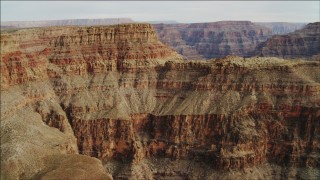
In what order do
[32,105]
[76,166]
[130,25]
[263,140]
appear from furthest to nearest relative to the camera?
1. [130,25]
2. [32,105]
3. [263,140]
4. [76,166]

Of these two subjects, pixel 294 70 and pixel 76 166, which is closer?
pixel 76 166

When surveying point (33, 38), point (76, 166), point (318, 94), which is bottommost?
point (76, 166)

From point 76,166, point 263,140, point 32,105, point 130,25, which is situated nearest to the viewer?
point 76,166

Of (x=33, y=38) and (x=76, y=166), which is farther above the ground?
(x=33, y=38)

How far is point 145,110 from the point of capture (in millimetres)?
107812

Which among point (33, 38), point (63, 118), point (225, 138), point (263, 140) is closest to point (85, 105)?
point (63, 118)

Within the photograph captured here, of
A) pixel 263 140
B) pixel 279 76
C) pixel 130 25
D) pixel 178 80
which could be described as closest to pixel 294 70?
pixel 279 76

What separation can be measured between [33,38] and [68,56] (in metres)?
10.2

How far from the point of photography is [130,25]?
119 meters

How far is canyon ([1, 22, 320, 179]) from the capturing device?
9281 centimetres

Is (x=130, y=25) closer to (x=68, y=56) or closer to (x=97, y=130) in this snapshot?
(x=68, y=56)

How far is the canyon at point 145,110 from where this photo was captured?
305ft

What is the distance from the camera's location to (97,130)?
339 ft

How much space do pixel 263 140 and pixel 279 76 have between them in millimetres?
15657
